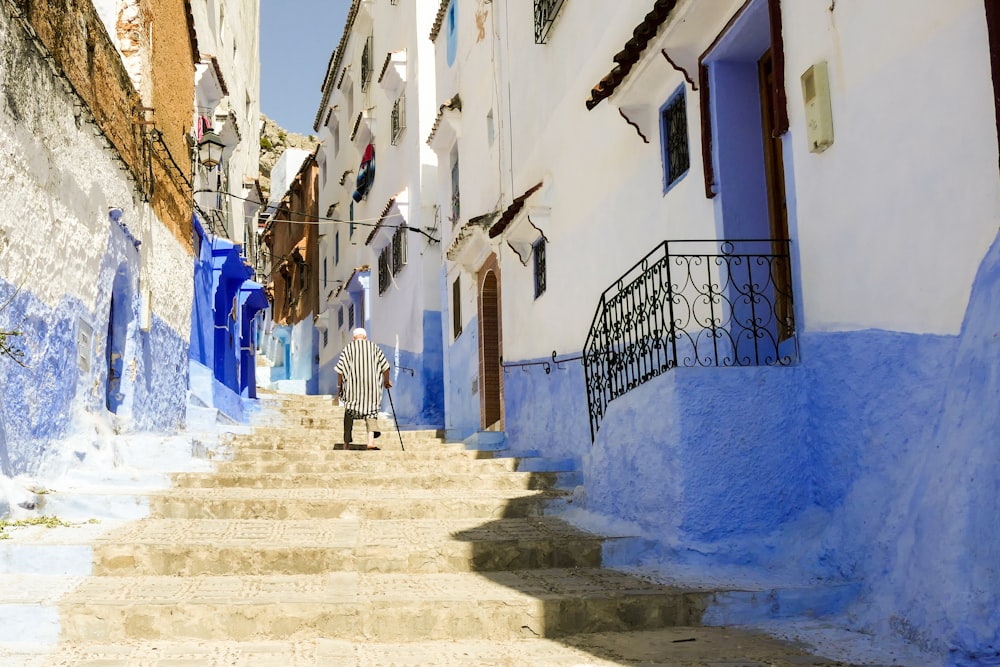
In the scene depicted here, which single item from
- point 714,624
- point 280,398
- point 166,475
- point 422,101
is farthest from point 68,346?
point 280,398

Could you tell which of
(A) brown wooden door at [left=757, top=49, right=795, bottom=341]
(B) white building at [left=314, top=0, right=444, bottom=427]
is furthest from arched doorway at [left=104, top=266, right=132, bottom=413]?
(B) white building at [left=314, top=0, right=444, bottom=427]

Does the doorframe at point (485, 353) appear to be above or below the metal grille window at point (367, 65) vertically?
below

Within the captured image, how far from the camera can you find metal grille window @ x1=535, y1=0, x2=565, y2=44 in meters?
11.7

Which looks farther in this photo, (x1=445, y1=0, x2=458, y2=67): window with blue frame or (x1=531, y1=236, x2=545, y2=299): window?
(x1=445, y1=0, x2=458, y2=67): window with blue frame

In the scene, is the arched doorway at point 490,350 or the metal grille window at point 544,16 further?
the arched doorway at point 490,350

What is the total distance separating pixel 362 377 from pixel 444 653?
7.43 metres

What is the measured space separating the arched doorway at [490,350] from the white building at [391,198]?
13.2 ft

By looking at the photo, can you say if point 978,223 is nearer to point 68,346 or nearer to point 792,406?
point 792,406

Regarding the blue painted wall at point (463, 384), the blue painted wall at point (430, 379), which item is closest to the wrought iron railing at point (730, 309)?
the blue painted wall at point (463, 384)

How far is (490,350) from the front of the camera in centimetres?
1498

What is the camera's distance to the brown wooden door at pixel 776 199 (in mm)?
7141

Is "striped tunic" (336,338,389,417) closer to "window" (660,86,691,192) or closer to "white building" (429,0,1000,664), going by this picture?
"white building" (429,0,1000,664)

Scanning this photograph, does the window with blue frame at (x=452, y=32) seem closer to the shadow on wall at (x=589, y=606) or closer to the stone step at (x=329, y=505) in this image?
the stone step at (x=329, y=505)

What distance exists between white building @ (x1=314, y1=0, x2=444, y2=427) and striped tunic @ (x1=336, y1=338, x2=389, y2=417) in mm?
6631
